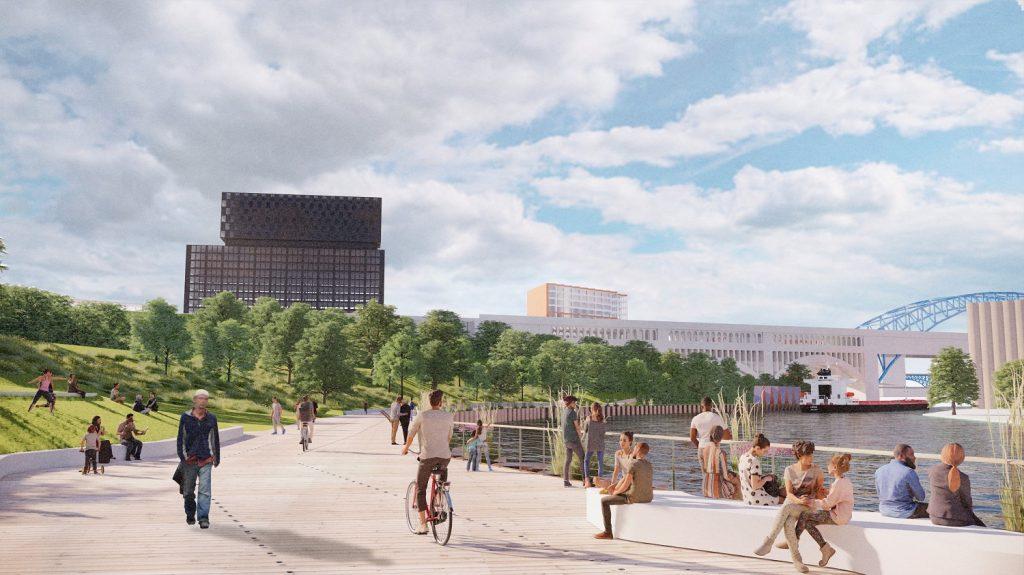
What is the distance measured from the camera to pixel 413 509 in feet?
36.6

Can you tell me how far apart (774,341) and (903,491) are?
512ft

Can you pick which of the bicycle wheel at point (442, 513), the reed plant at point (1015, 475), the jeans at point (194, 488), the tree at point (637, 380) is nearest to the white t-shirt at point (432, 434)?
the bicycle wheel at point (442, 513)

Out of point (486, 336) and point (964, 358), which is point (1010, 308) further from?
point (486, 336)

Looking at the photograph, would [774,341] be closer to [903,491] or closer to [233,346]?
[233,346]

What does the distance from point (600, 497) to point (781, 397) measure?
13498 centimetres

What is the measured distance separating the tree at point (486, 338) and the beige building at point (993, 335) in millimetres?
76136

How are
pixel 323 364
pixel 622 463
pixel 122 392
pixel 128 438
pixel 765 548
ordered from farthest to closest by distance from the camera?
pixel 323 364 → pixel 122 392 → pixel 128 438 → pixel 622 463 → pixel 765 548

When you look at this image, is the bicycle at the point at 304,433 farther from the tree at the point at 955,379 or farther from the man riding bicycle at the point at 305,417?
the tree at the point at 955,379

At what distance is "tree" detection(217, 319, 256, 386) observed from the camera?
74562 mm

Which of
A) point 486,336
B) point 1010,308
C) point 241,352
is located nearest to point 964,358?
point 1010,308

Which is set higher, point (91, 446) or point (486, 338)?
point (486, 338)

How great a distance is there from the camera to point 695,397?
111 metres

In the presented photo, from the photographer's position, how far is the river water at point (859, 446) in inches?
1060

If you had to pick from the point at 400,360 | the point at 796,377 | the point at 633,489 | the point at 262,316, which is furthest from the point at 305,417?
the point at 796,377
